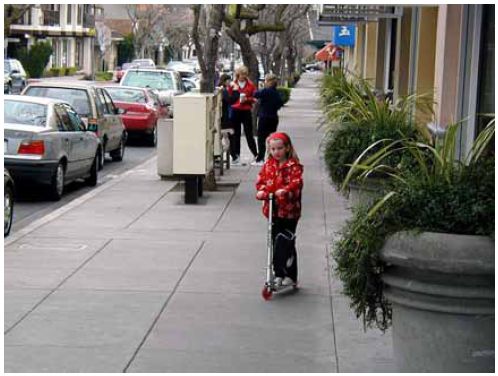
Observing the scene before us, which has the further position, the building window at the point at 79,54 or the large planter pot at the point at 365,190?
the building window at the point at 79,54

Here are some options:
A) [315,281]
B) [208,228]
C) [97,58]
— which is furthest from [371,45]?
[97,58]

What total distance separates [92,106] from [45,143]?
5.30m

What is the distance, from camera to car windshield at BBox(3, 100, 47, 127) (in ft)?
49.4

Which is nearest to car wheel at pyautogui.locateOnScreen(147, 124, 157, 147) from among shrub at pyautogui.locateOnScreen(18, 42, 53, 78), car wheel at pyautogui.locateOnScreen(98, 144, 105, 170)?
car wheel at pyautogui.locateOnScreen(98, 144, 105, 170)

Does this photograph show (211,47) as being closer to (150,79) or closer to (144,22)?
(150,79)

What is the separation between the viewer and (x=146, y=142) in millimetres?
26578

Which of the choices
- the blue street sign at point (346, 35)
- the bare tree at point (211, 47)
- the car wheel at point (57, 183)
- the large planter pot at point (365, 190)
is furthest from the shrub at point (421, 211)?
the blue street sign at point (346, 35)

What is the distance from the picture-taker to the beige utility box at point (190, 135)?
14.0 metres

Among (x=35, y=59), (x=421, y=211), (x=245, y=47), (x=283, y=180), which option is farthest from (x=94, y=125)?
(x=35, y=59)

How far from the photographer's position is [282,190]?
8344 millimetres

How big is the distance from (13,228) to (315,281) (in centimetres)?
481

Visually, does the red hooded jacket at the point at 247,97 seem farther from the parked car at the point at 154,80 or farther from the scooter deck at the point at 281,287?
the parked car at the point at 154,80

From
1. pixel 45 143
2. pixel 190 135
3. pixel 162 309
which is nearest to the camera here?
pixel 162 309

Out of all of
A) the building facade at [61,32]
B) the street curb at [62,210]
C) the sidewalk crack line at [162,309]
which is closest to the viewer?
the sidewalk crack line at [162,309]
